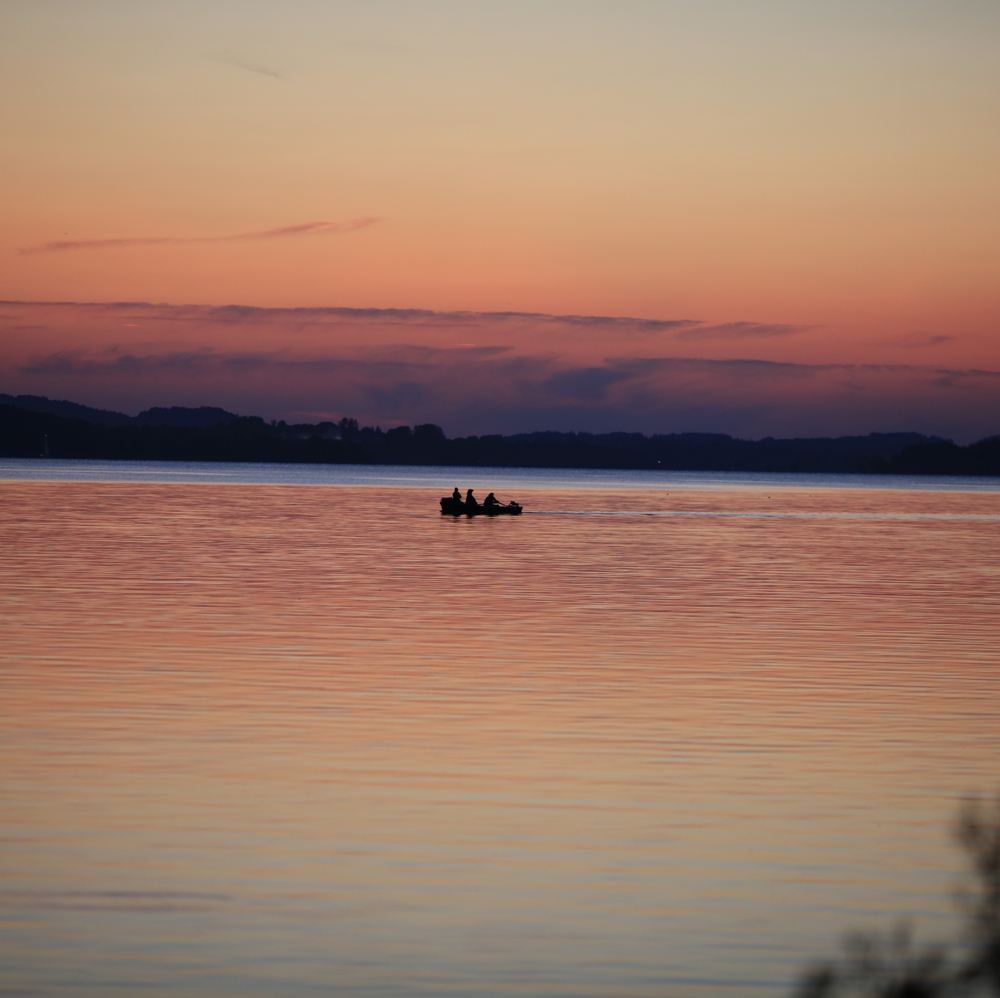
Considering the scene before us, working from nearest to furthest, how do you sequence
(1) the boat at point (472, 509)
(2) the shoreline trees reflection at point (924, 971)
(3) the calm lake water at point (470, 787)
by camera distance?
(2) the shoreline trees reflection at point (924, 971) → (3) the calm lake water at point (470, 787) → (1) the boat at point (472, 509)

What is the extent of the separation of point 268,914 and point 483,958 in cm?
162

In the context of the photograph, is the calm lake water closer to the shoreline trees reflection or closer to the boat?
the shoreline trees reflection

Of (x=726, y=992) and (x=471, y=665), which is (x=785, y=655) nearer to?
(x=471, y=665)

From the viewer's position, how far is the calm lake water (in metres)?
9.59

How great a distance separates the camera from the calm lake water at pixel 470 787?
9594 millimetres

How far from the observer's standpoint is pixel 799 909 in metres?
10.5

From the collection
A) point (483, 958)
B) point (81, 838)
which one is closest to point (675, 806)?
point (483, 958)

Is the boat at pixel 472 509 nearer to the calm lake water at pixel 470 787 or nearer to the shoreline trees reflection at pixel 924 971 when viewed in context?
the calm lake water at pixel 470 787

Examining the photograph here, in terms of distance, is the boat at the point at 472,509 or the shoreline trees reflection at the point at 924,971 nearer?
the shoreline trees reflection at the point at 924,971

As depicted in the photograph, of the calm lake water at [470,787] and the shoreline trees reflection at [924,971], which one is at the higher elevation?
the shoreline trees reflection at [924,971]

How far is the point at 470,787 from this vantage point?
13.9 meters

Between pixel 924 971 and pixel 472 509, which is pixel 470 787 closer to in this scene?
pixel 924 971

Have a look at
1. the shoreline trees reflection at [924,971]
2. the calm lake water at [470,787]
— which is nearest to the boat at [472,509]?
the calm lake water at [470,787]

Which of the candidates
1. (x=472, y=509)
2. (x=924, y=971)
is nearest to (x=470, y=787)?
(x=924, y=971)
